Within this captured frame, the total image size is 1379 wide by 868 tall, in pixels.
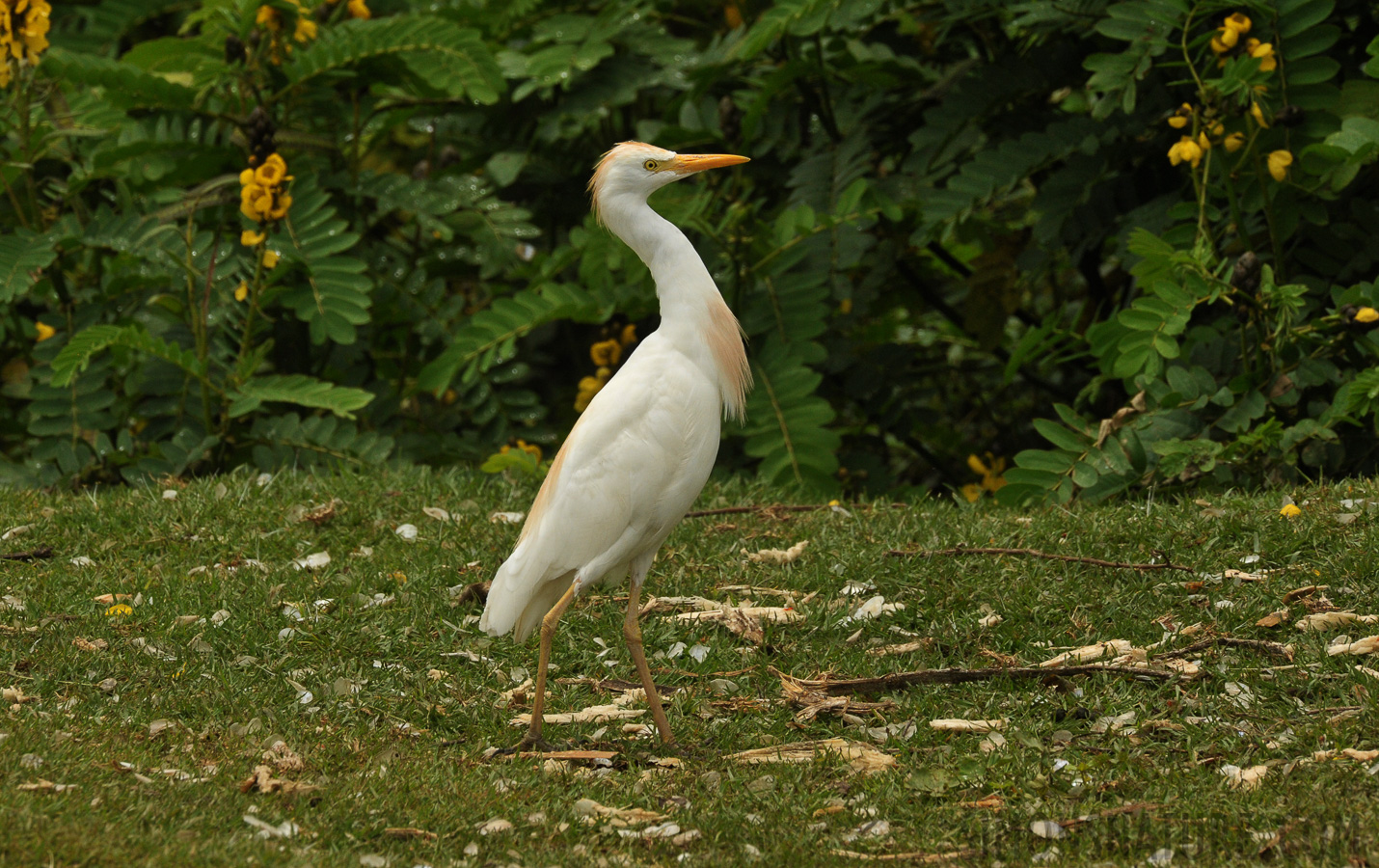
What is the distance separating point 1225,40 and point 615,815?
444 centimetres

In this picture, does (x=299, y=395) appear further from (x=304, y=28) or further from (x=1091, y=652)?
(x=1091, y=652)

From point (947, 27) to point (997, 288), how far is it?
1.55m

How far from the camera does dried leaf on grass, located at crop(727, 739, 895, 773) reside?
3.88 metres

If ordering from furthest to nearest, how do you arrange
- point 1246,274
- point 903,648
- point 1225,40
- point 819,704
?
point 1225,40, point 1246,274, point 903,648, point 819,704

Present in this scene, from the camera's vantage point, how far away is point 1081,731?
4.03m

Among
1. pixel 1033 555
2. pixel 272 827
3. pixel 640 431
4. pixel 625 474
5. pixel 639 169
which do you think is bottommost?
pixel 1033 555

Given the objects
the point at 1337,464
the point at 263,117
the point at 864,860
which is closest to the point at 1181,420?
the point at 1337,464

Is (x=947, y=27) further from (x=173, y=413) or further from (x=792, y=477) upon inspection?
(x=173, y=413)

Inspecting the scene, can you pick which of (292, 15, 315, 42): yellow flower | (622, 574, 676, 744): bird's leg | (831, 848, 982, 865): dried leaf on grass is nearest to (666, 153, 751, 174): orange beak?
(622, 574, 676, 744): bird's leg

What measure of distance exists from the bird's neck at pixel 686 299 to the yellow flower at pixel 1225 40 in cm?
308

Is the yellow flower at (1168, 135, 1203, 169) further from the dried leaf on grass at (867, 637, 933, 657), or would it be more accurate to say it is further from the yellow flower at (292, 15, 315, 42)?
the yellow flower at (292, 15, 315, 42)

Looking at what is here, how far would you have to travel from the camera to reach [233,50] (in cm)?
698

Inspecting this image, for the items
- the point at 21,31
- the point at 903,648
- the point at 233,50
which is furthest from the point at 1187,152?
the point at 21,31

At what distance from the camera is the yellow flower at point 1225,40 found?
5.84 meters
